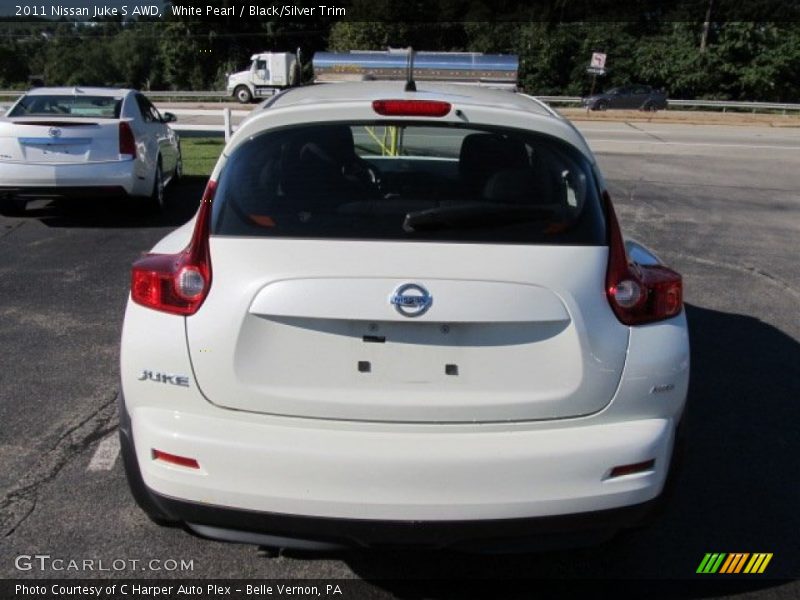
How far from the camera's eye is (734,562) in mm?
3346

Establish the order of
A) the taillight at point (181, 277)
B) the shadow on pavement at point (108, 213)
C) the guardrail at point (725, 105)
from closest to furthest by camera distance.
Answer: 1. the taillight at point (181, 277)
2. the shadow on pavement at point (108, 213)
3. the guardrail at point (725, 105)

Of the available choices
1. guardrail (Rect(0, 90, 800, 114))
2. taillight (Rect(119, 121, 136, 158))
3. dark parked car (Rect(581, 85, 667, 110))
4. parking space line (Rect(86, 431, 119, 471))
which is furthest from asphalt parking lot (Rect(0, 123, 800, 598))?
guardrail (Rect(0, 90, 800, 114))

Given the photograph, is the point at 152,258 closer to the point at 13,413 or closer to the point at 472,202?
the point at 472,202

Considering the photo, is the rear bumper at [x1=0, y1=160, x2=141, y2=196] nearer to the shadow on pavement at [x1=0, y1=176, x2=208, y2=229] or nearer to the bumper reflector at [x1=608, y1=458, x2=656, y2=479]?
the shadow on pavement at [x1=0, y1=176, x2=208, y2=229]

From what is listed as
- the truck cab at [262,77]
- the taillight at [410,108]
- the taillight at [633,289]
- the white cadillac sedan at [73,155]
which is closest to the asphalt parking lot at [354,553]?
the white cadillac sedan at [73,155]

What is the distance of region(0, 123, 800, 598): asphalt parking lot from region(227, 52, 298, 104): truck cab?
36.2 metres

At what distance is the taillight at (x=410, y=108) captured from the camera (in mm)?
3031

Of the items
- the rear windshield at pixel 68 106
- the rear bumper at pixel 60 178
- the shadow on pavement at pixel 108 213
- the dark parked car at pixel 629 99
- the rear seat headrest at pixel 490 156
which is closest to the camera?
the rear seat headrest at pixel 490 156

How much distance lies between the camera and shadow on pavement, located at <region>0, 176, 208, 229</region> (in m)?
9.70

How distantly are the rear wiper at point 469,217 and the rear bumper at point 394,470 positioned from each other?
65 centimetres

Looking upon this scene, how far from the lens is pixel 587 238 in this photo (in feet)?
9.37

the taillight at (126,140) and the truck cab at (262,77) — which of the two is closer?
the taillight at (126,140)

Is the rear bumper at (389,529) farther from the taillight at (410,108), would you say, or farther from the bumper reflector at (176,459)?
the taillight at (410,108)

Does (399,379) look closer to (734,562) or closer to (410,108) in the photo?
(410,108)
